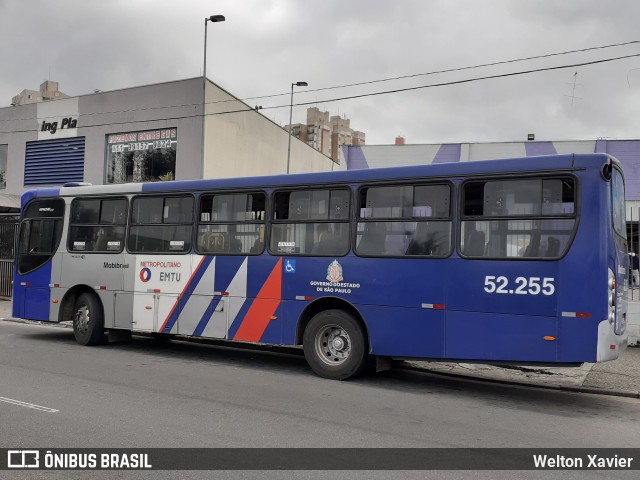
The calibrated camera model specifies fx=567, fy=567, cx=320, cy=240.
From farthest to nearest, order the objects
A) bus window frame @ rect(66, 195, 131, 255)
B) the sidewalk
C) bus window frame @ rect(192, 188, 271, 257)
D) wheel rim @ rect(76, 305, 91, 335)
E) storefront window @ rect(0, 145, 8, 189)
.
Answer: storefront window @ rect(0, 145, 8, 189) → wheel rim @ rect(76, 305, 91, 335) → bus window frame @ rect(66, 195, 131, 255) → bus window frame @ rect(192, 188, 271, 257) → the sidewalk

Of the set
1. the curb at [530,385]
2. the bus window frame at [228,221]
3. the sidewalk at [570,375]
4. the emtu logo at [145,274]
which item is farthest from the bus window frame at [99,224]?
the sidewalk at [570,375]

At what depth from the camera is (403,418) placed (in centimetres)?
648

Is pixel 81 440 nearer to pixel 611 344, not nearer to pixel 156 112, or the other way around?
pixel 611 344

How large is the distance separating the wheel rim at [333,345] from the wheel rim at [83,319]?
5.29 m

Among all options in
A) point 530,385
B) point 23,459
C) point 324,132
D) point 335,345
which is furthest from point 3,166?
point 324,132

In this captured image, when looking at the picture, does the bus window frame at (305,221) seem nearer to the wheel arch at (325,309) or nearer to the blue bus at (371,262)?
the blue bus at (371,262)

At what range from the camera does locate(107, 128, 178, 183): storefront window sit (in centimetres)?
2448

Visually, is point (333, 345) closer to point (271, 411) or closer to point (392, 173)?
point (271, 411)

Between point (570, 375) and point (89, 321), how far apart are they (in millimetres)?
9110

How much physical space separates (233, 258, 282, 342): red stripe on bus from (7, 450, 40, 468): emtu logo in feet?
15.2

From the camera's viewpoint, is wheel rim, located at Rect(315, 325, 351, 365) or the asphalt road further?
wheel rim, located at Rect(315, 325, 351, 365)

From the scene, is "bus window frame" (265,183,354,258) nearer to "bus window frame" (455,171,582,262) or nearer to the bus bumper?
"bus window frame" (455,171,582,262)

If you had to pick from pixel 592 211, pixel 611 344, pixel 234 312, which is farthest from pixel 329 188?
pixel 611 344

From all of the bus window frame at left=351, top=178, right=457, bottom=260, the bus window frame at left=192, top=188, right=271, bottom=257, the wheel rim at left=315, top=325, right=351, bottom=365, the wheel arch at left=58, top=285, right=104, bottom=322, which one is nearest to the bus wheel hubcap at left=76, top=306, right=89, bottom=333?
the wheel arch at left=58, top=285, right=104, bottom=322
